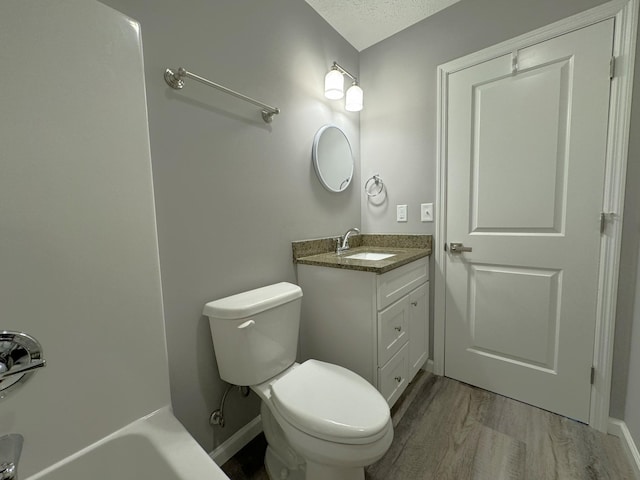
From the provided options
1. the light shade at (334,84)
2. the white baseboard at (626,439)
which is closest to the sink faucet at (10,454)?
the light shade at (334,84)

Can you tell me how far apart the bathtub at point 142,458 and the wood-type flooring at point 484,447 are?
59cm

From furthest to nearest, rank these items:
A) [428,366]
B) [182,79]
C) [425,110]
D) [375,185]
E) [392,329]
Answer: [375,185]
[428,366]
[425,110]
[392,329]
[182,79]

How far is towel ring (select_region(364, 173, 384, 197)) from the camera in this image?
1.91 m

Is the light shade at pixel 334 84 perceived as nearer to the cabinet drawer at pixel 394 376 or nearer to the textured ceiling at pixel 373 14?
the textured ceiling at pixel 373 14

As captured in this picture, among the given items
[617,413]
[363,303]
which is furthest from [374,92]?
[617,413]

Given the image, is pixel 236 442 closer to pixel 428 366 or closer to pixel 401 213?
pixel 428 366

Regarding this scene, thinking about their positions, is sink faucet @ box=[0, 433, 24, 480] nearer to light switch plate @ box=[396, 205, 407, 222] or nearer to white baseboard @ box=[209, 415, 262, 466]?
white baseboard @ box=[209, 415, 262, 466]

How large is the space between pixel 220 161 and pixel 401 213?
4.11ft

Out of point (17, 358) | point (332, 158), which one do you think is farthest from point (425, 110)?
point (17, 358)

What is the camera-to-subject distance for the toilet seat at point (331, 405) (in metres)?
0.78

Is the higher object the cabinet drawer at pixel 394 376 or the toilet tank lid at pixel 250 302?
the toilet tank lid at pixel 250 302

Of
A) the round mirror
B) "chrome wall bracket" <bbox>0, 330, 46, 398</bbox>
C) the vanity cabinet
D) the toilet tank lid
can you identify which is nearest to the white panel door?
the vanity cabinet

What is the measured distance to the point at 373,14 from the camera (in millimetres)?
1583

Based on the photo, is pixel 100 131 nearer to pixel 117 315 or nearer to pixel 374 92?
pixel 117 315
